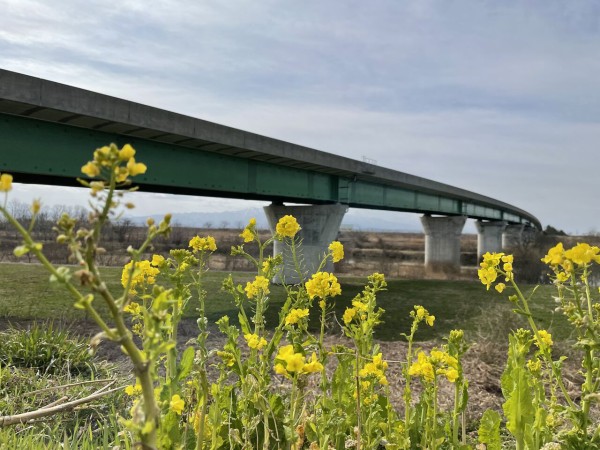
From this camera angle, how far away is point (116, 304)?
813 millimetres

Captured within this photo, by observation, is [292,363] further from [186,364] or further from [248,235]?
[248,235]

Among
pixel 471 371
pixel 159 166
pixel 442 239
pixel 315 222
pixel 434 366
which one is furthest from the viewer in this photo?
pixel 442 239

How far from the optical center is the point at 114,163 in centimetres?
83

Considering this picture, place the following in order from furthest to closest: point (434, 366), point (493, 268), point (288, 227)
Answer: point (288, 227) < point (493, 268) < point (434, 366)

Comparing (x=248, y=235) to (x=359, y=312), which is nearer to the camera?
(x=359, y=312)

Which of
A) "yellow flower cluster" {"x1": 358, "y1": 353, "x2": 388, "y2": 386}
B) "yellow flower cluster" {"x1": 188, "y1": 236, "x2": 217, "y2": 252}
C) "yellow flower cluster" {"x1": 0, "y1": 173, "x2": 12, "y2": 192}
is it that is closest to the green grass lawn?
"yellow flower cluster" {"x1": 188, "y1": 236, "x2": 217, "y2": 252}

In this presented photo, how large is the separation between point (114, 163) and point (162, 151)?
14.0 metres

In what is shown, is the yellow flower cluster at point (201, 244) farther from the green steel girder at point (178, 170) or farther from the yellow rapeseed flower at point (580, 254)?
the green steel girder at point (178, 170)

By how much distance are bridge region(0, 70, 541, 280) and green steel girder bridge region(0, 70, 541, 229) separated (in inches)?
0.9

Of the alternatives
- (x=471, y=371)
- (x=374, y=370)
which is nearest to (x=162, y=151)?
(x=471, y=371)

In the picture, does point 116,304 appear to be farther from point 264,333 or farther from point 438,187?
point 438,187

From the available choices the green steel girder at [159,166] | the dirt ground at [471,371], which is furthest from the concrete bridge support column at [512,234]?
the dirt ground at [471,371]

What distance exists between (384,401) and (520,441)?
0.80m

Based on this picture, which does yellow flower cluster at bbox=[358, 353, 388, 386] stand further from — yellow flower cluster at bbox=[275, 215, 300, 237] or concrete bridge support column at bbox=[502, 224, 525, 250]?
concrete bridge support column at bbox=[502, 224, 525, 250]
